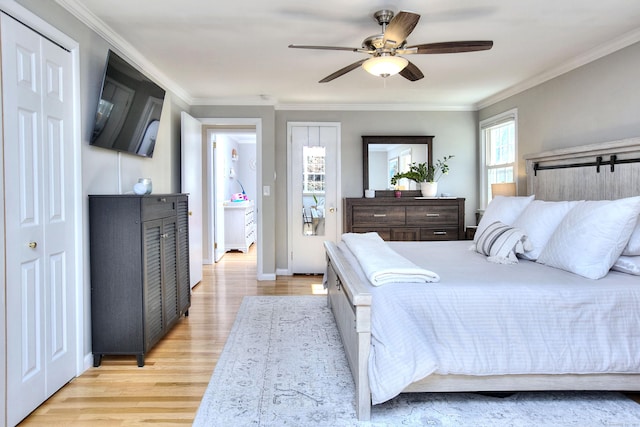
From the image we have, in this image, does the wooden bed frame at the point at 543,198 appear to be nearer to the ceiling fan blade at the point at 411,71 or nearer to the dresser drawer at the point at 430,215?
the dresser drawer at the point at 430,215

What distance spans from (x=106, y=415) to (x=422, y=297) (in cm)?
174

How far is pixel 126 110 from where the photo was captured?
2961mm

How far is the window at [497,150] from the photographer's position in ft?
15.4

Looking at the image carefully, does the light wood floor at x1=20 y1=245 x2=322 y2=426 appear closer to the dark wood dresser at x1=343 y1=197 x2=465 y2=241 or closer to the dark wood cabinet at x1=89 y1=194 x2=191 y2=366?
the dark wood cabinet at x1=89 y1=194 x2=191 y2=366

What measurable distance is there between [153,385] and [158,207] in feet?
4.08

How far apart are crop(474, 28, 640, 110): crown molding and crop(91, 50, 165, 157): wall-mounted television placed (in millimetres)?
3679

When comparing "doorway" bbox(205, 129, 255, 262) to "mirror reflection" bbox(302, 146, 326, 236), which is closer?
"mirror reflection" bbox(302, 146, 326, 236)

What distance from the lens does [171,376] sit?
2.48 metres

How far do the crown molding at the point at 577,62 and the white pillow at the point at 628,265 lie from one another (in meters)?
1.77

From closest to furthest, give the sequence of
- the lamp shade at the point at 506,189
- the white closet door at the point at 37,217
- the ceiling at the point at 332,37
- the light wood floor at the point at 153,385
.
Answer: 1. the white closet door at the point at 37,217
2. the light wood floor at the point at 153,385
3. the ceiling at the point at 332,37
4. the lamp shade at the point at 506,189

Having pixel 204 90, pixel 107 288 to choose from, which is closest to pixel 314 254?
pixel 204 90

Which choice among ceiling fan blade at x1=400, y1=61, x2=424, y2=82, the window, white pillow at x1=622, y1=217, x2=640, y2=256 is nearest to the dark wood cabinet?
ceiling fan blade at x1=400, y1=61, x2=424, y2=82

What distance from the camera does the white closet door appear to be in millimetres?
1907

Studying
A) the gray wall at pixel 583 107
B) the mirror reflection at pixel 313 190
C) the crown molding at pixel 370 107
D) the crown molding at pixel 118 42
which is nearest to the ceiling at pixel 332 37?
the crown molding at pixel 118 42
